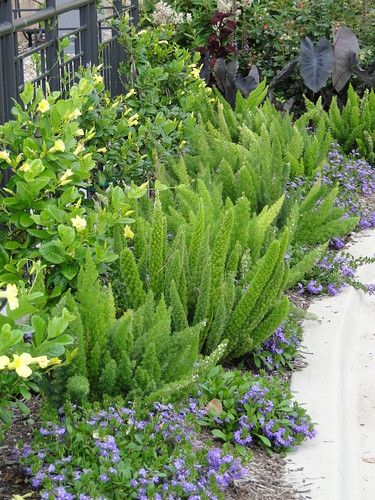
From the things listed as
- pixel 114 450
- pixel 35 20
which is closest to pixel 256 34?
pixel 35 20

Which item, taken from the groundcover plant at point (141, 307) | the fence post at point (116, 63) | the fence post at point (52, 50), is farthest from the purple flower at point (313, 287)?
the fence post at point (116, 63)

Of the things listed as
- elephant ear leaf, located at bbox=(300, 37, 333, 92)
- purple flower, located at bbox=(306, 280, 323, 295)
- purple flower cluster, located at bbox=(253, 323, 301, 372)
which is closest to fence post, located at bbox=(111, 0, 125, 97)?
purple flower, located at bbox=(306, 280, 323, 295)

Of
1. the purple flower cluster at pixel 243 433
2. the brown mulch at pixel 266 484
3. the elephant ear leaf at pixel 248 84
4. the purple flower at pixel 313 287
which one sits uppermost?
the purple flower cluster at pixel 243 433

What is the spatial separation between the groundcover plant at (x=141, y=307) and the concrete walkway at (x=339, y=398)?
4.1 inches

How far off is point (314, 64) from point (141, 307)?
6.80 meters

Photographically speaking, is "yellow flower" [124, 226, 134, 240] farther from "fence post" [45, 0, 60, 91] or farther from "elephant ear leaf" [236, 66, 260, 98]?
"elephant ear leaf" [236, 66, 260, 98]

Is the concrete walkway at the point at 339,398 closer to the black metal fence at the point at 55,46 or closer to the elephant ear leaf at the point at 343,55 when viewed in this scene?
the black metal fence at the point at 55,46

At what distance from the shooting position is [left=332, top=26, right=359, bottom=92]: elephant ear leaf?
10172mm

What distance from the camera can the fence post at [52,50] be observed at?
5.76 metres

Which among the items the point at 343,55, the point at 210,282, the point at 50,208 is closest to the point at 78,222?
the point at 50,208

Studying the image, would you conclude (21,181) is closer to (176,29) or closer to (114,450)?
(114,450)

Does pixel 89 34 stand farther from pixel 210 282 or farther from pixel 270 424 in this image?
pixel 270 424

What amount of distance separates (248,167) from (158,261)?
192 centimetres

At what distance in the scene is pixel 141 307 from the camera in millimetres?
3875
